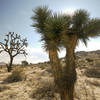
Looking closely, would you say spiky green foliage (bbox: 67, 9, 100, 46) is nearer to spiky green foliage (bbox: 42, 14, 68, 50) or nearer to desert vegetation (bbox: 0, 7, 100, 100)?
desert vegetation (bbox: 0, 7, 100, 100)

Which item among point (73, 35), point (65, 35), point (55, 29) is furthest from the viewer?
point (73, 35)

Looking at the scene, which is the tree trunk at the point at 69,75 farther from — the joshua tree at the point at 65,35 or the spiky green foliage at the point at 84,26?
the spiky green foliage at the point at 84,26

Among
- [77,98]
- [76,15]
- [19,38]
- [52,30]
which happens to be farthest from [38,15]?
[19,38]

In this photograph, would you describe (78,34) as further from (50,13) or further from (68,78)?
(68,78)

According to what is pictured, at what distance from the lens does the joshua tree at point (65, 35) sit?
3.82 m

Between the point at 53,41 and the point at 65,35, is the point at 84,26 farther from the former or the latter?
the point at 53,41

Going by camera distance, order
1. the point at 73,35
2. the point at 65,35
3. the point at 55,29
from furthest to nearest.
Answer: the point at 73,35 < the point at 65,35 < the point at 55,29

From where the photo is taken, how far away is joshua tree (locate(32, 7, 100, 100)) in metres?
3.82

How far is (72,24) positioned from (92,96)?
12.1ft

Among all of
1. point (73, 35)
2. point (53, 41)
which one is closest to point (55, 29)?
point (53, 41)

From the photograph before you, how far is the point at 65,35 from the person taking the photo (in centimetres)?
403

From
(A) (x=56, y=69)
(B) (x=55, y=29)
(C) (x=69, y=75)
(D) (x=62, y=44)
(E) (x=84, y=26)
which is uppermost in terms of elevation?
(E) (x=84, y=26)

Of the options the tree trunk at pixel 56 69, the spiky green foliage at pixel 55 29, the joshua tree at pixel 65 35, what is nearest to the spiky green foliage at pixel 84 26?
the joshua tree at pixel 65 35

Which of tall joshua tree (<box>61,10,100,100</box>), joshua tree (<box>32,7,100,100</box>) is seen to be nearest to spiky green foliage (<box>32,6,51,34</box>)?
joshua tree (<box>32,7,100,100</box>)
